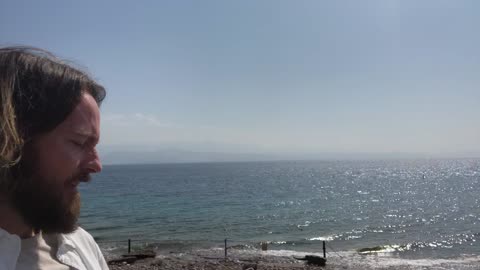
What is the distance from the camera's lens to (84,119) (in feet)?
5.07

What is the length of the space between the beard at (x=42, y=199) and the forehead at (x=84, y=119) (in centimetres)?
17

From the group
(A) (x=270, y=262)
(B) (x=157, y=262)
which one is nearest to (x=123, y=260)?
(B) (x=157, y=262)

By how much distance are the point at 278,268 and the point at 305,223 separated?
71.2ft

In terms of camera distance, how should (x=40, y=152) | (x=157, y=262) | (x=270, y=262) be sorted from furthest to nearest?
(x=270, y=262) → (x=157, y=262) → (x=40, y=152)

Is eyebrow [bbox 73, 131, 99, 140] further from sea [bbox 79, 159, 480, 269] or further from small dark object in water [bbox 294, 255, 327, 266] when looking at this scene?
sea [bbox 79, 159, 480, 269]

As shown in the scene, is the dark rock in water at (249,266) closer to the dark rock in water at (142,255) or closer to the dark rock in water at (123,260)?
the dark rock in water at (142,255)

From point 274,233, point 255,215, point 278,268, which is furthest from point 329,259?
point 255,215

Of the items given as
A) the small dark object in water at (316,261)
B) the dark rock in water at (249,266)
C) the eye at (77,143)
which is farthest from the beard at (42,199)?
the small dark object in water at (316,261)

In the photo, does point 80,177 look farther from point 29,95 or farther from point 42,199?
point 29,95

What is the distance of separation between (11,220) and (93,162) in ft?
1.14

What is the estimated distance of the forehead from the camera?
4.84 ft

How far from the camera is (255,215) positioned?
48.2 meters

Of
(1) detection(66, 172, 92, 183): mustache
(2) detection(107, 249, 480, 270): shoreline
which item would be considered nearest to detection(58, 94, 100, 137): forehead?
(1) detection(66, 172, 92, 183): mustache

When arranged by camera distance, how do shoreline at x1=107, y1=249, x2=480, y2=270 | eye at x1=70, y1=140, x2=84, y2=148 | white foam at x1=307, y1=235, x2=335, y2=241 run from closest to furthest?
eye at x1=70, y1=140, x2=84, y2=148 → shoreline at x1=107, y1=249, x2=480, y2=270 → white foam at x1=307, y1=235, x2=335, y2=241
